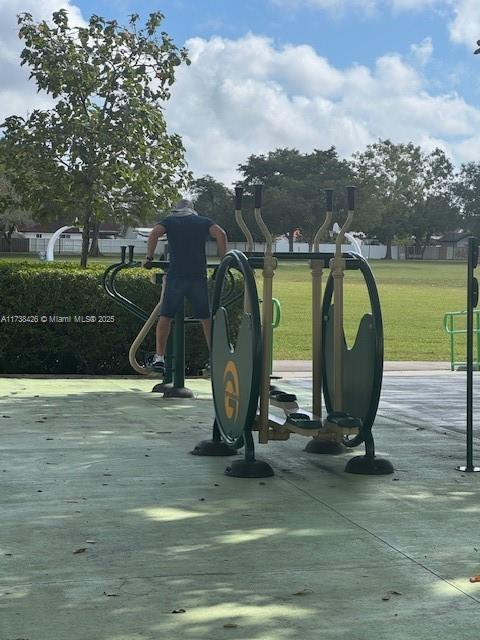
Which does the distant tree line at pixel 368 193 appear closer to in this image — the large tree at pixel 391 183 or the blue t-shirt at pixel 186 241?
the large tree at pixel 391 183

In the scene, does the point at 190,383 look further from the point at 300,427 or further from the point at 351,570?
the point at 351,570

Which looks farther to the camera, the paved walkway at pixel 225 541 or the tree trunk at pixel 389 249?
the tree trunk at pixel 389 249

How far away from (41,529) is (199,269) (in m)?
5.85

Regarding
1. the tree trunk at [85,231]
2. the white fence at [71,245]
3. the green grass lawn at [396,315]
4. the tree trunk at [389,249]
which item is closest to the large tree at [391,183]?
the tree trunk at [389,249]

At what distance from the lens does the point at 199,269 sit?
11531 millimetres

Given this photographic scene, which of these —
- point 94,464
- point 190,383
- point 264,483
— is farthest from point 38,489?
point 190,383

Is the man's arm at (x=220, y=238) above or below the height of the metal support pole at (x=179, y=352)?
above

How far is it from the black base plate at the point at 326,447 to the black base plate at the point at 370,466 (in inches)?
29.0

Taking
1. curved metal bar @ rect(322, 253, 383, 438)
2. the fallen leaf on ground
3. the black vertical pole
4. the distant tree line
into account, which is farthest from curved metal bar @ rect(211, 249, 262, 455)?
the distant tree line

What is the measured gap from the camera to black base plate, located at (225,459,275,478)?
7.41 metres

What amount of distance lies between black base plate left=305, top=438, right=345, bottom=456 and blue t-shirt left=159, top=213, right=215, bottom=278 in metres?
3.39

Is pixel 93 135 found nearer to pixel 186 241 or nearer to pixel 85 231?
pixel 85 231

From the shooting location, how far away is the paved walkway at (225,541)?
4480mm

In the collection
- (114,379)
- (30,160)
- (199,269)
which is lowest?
(114,379)
